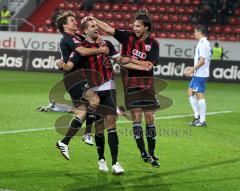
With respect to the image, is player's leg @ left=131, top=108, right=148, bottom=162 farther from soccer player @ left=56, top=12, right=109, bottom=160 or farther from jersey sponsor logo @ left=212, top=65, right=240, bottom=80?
jersey sponsor logo @ left=212, top=65, right=240, bottom=80

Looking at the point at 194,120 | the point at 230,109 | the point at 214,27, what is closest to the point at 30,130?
the point at 194,120

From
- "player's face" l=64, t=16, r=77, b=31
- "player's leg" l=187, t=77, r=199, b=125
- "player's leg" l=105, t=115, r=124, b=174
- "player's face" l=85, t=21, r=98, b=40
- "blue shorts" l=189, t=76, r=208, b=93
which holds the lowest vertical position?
"player's leg" l=187, t=77, r=199, b=125

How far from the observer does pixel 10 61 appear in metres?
30.3

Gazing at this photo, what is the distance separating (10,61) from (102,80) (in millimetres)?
21469

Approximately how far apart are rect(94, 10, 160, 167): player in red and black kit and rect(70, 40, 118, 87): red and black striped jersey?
397mm

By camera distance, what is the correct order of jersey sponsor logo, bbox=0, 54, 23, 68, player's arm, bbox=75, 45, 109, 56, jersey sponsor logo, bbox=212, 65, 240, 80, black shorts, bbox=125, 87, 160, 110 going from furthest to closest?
jersey sponsor logo, bbox=0, 54, 23, 68 < jersey sponsor logo, bbox=212, 65, 240, 80 < black shorts, bbox=125, 87, 160, 110 < player's arm, bbox=75, 45, 109, 56

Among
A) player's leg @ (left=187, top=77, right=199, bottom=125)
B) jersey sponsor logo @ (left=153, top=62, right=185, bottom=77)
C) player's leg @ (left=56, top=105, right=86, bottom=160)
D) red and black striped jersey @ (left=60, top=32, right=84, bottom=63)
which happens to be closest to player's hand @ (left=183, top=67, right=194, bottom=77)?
player's leg @ (left=187, top=77, right=199, bottom=125)

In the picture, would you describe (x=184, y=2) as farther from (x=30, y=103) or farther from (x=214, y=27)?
(x=30, y=103)

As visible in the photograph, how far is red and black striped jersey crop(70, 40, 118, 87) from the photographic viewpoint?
9.46 m

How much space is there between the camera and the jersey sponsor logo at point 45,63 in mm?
29594

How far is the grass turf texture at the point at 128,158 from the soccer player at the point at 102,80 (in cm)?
38

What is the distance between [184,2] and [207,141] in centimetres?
2455

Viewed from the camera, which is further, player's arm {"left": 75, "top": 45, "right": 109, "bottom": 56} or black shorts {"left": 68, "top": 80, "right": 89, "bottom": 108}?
black shorts {"left": 68, "top": 80, "right": 89, "bottom": 108}

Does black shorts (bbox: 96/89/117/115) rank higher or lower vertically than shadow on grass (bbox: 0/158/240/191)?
higher
